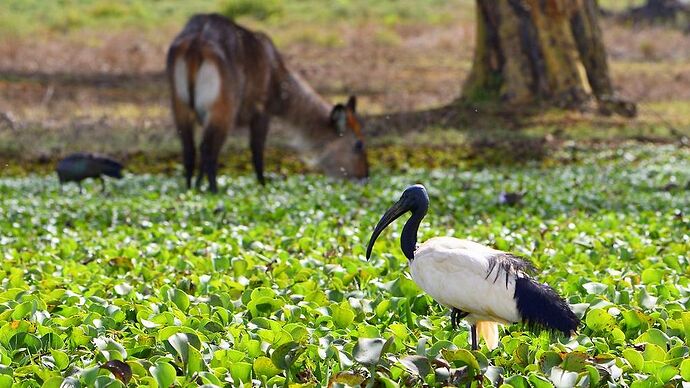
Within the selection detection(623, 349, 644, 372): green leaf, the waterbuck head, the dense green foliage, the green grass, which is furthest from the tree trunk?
the green grass

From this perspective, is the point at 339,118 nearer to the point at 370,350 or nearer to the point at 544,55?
the point at 544,55

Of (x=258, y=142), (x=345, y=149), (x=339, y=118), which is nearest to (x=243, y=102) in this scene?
(x=258, y=142)

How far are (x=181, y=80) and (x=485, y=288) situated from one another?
8.87 metres

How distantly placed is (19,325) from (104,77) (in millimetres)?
→ 24714

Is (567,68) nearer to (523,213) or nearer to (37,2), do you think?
(523,213)

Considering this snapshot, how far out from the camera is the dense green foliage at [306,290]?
4.67 m

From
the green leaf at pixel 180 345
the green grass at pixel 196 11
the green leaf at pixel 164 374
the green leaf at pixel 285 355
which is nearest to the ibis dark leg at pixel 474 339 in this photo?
the green leaf at pixel 285 355

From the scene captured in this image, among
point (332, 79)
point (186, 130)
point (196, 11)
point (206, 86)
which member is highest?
point (206, 86)

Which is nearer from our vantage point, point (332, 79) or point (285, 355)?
point (285, 355)

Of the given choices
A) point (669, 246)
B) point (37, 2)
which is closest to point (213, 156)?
point (669, 246)

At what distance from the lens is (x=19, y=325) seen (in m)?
5.24

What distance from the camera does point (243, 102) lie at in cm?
1438

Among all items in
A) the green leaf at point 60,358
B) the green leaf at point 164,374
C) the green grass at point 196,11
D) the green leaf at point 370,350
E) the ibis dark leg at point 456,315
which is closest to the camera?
the green leaf at point 164,374

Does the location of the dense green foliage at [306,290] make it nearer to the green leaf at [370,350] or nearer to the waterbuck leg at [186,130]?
→ the green leaf at [370,350]
